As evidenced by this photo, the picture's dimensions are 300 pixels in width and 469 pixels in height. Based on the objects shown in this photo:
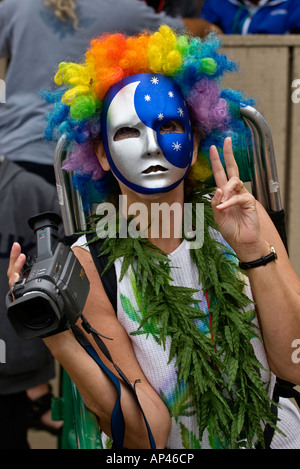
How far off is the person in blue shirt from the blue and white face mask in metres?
1.52

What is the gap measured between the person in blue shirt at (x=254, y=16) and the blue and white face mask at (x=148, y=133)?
152cm

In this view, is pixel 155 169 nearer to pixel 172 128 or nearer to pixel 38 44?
pixel 172 128

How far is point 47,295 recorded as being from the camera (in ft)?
4.63

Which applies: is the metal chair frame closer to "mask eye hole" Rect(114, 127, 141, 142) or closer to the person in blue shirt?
"mask eye hole" Rect(114, 127, 141, 142)

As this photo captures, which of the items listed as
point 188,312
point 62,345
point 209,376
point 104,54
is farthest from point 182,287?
point 104,54

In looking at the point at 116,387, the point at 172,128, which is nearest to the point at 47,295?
the point at 116,387

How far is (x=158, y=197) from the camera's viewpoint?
175cm

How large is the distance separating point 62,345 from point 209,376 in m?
0.38

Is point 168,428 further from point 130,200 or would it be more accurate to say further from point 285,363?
point 130,200

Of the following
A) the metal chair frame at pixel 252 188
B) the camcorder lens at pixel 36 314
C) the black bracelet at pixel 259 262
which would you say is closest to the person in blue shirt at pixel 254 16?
the metal chair frame at pixel 252 188

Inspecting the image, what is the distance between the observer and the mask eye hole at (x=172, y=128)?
5.77ft

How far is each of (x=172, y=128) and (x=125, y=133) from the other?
13cm

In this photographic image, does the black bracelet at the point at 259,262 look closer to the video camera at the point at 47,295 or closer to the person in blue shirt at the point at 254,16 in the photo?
the video camera at the point at 47,295

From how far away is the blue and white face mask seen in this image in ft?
5.62
